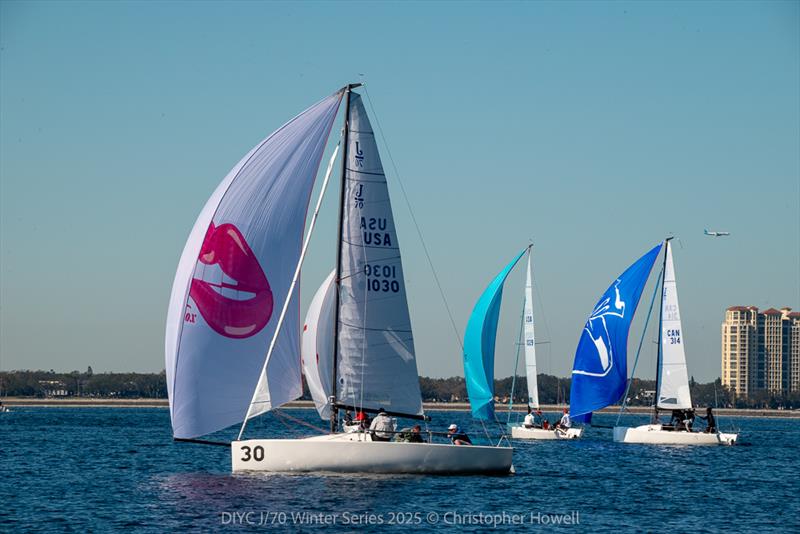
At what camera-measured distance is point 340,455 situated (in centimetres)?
3048

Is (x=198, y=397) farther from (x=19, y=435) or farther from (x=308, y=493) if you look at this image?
(x=19, y=435)

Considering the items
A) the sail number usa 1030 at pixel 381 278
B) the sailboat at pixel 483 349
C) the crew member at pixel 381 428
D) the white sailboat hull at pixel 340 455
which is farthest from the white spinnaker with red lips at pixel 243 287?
the sailboat at pixel 483 349

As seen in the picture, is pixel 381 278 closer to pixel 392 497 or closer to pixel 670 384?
pixel 392 497

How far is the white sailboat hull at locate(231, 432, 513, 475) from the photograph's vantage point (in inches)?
1198

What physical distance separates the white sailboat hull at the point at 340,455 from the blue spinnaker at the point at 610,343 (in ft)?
88.9

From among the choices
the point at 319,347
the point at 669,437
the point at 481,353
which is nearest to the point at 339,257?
the point at 319,347

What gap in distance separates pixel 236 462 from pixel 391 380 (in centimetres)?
453

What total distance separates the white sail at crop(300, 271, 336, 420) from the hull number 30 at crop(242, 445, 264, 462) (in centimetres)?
700

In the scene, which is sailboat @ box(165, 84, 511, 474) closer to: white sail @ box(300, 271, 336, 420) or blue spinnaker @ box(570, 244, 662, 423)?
white sail @ box(300, 271, 336, 420)

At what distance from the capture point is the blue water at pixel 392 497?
26609mm

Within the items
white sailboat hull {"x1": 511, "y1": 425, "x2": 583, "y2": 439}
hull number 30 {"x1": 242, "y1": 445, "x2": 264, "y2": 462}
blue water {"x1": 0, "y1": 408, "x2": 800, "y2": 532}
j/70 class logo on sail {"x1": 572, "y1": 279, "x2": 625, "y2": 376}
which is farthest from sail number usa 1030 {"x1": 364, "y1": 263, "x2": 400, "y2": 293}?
white sailboat hull {"x1": 511, "y1": 425, "x2": 583, "y2": 439}

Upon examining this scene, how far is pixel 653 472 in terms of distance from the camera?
134ft

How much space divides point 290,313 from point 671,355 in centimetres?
2998

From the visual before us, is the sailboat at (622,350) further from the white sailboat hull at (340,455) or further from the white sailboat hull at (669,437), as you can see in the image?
the white sailboat hull at (340,455)
